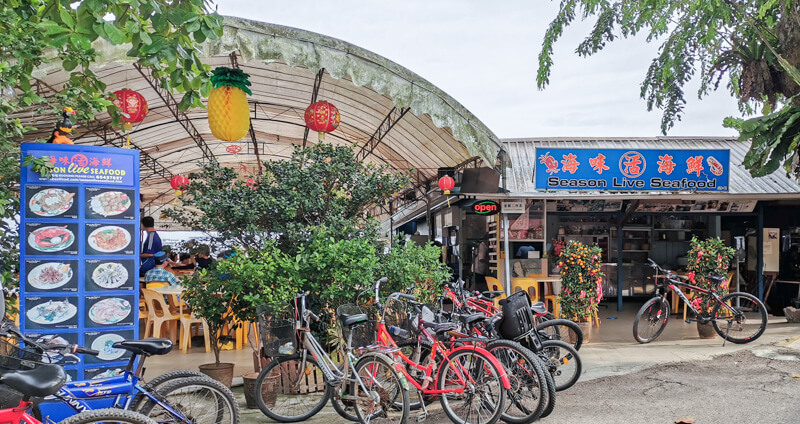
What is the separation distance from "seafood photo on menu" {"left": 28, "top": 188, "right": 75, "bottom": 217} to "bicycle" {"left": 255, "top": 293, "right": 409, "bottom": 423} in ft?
6.11

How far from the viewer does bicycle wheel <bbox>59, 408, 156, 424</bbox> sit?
9.12 ft

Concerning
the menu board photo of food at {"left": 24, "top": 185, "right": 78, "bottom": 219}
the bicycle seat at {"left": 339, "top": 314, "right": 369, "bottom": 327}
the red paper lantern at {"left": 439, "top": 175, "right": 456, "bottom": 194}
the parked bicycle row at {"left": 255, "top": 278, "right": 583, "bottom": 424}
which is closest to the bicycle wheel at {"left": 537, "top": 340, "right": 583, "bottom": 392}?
the parked bicycle row at {"left": 255, "top": 278, "right": 583, "bottom": 424}

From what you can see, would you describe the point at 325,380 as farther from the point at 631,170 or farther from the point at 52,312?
the point at 631,170

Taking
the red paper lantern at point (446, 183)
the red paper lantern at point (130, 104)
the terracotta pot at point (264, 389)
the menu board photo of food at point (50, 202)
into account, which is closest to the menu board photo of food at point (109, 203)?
the menu board photo of food at point (50, 202)

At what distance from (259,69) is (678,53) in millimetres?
6905

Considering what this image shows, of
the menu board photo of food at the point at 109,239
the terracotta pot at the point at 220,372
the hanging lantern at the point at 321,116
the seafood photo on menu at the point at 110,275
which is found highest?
the hanging lantern at the point at 321,116

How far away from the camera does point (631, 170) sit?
33.0 ft

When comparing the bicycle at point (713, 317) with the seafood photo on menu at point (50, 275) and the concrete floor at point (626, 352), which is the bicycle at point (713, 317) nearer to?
the concrete floor at point (626, 352)

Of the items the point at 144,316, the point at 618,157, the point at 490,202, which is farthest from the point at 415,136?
the point at 144,316

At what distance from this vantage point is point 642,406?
5.30 m

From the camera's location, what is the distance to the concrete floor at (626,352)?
6.82m

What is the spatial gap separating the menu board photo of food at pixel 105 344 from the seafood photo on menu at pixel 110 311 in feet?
0.31

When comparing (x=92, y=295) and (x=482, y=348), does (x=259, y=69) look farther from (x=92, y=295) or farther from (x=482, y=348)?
(x=482, y=348)

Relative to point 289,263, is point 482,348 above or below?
below
